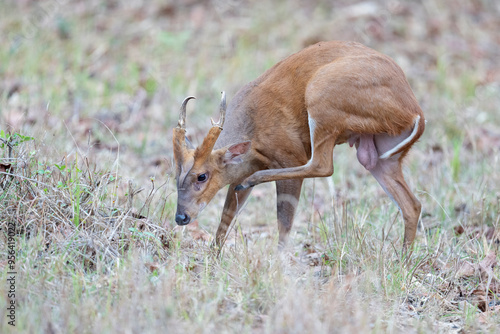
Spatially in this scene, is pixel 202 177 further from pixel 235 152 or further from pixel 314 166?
pixel 314 166

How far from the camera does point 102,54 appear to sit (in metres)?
11.6

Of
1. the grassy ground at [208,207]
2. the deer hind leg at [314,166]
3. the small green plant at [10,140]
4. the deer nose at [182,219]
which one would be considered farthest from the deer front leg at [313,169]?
the small green plant at [10,140]

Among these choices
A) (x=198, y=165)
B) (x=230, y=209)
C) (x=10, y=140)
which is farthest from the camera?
(x=230, y=209)

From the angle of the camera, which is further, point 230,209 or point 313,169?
point 230,209

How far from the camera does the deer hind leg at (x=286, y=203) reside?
586cm

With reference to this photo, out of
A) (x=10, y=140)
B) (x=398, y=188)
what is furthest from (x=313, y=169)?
(x=10, y=140)

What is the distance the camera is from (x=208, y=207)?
7.21 metres

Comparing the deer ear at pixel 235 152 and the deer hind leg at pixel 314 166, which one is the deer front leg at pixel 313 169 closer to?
the deer hind leg at pixel 314 166

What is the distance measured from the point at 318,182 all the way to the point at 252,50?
4.56 meters

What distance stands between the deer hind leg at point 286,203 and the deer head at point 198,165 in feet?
1.71

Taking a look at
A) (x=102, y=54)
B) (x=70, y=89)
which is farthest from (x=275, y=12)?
(x=70, y=89)

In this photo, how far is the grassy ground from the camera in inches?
160

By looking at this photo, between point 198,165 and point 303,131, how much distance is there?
0.95 meters

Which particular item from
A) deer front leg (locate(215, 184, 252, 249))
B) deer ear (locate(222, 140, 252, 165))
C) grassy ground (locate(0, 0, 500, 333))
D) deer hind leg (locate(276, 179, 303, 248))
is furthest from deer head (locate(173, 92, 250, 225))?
deer hind leg (locate(276, 179, 303, 248))
